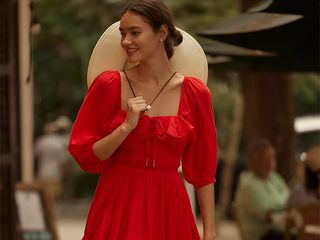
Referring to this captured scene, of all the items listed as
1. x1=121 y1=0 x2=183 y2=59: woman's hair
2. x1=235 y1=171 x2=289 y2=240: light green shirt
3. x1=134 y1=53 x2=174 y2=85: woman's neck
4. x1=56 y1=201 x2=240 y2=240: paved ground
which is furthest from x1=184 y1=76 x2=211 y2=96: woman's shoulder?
x1=56 y1=201 x2=240 y2=240: paved ground

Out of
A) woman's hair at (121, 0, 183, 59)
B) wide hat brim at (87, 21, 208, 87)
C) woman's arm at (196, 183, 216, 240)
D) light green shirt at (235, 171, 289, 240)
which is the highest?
woman's hair at (121, 0, 183, 59)

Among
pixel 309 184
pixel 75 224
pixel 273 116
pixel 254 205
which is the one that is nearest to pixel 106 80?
pixel 309 184

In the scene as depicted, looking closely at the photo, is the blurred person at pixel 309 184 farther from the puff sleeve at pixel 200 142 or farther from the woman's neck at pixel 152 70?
the woman's neck at pixel 152 70

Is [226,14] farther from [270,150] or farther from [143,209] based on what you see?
[143,209]

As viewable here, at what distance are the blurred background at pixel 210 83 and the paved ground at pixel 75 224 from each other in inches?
1.4

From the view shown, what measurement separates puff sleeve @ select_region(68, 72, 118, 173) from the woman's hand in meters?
0.16

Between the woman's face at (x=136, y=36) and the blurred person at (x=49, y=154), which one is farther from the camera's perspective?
the blurred person at (x=49, y=154)

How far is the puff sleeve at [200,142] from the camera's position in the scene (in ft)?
18.2

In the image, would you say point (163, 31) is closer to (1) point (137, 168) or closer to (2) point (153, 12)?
(2) point (153, 12)

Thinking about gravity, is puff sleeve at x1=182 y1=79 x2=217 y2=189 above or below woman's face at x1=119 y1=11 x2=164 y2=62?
below

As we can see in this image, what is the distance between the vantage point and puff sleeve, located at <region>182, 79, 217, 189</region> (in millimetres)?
5535

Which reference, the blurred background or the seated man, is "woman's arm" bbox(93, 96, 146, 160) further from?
the seated man

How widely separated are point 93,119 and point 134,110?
26 centimetres

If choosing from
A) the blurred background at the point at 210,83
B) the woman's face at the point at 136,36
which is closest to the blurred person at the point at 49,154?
the blurred background at the point at 210,83
